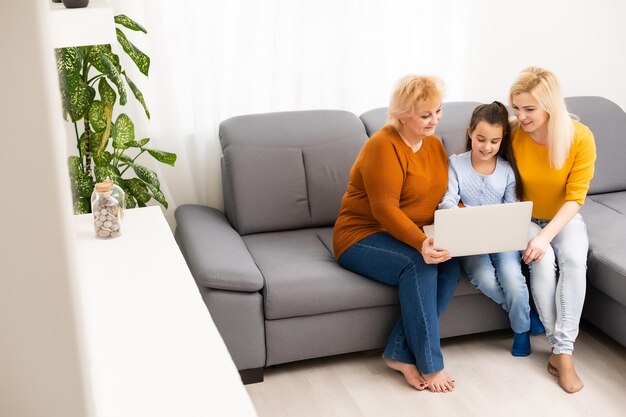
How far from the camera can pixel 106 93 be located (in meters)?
3.14

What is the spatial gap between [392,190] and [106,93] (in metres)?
1.23

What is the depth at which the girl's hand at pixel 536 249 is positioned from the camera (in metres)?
2.98

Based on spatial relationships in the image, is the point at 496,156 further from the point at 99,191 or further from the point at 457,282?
the point at 99,191

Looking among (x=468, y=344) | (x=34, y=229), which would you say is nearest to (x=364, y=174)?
(x=468, y=344)

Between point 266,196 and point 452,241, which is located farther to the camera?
point 266,196

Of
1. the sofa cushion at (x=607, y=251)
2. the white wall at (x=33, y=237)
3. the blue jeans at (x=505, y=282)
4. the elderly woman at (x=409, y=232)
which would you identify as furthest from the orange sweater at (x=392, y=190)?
the white wall at (x=33, y=237)

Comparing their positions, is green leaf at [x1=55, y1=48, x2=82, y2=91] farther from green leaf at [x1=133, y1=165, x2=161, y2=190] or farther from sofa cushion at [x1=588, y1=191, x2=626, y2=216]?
sofa cushion at [x1=588, y1=191, x2=626, y2=216]

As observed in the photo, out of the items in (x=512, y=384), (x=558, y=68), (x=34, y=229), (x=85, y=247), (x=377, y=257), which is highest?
(x=34, y=229)

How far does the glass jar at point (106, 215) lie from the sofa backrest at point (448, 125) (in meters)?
1.58

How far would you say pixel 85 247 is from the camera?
2297mm

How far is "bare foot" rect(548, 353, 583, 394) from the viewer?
286 cm

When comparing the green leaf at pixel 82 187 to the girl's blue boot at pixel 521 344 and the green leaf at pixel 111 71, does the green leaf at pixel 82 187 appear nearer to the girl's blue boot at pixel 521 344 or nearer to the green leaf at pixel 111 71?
the green leaf at pixel 111 71

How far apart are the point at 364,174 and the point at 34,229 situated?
237 cm

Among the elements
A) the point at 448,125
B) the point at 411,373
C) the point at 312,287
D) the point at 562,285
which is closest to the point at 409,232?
the point at 312,287
